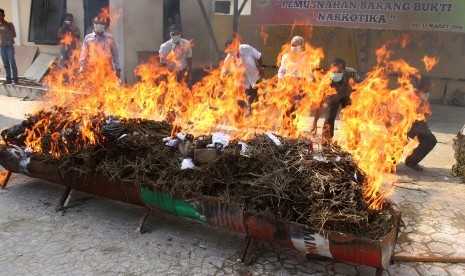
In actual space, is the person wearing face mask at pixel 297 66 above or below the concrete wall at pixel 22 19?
below

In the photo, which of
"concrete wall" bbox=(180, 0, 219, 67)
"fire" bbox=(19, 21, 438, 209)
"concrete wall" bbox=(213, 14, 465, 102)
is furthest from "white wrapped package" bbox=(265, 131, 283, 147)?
"concrete wall" bbox=(180, 0, 219, 67)

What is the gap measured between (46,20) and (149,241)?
1225 cm

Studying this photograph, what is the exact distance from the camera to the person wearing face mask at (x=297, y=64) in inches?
304

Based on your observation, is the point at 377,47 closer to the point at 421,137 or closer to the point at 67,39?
the point at 421,137

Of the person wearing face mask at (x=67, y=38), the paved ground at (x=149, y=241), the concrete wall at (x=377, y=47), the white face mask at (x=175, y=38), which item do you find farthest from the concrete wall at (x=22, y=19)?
the paved ground at (x=149, y=241)

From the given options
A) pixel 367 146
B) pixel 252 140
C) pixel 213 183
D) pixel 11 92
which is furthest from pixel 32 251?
pixel 11 92

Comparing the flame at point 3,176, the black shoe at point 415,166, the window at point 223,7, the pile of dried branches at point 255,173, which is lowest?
the flame at point 3,176

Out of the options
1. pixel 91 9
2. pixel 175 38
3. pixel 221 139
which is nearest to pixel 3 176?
pixel 221 139

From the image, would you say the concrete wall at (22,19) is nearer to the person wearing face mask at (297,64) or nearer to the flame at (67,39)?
the flame at (67,39)

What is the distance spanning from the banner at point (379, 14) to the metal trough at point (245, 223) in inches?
288

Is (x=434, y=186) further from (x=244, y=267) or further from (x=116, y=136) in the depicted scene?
(x=116, y=136)

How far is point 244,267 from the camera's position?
3.93 m

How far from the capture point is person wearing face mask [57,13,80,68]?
41.9ft

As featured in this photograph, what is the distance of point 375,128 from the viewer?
20.4 ft
